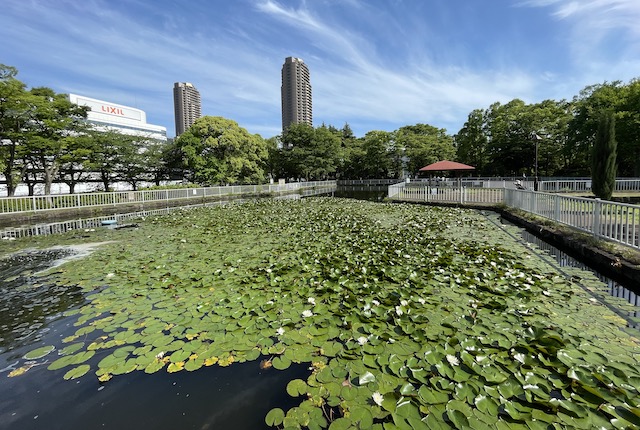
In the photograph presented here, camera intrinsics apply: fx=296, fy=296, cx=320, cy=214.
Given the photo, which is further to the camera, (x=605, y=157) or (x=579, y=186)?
(x=579, y=186)

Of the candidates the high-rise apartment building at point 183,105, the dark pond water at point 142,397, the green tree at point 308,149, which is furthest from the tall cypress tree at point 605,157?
the high-rise apartment building at point 183,105

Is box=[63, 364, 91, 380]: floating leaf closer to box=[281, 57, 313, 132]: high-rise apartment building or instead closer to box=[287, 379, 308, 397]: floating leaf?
box=[287, 379, 308, 397]: floating leaf

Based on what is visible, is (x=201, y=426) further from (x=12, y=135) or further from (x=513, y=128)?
(x=513, y=128)

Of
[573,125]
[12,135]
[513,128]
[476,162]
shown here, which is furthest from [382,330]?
[476,162]

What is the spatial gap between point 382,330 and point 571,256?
4.62m

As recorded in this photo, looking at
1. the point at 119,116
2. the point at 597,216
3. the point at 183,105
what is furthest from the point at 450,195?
the point at 183,105

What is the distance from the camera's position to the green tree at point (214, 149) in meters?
24.1

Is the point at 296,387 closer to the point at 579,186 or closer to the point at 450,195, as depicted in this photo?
the point at 450,195

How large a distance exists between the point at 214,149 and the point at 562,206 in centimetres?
2431

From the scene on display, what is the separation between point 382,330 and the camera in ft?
8.59

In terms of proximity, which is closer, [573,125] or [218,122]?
[573,125]

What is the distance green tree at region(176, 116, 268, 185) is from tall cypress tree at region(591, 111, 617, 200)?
22.7 metres

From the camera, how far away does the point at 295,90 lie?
7650 cm

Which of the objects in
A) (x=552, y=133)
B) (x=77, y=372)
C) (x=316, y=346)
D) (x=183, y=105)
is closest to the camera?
(x=77, y=372)
